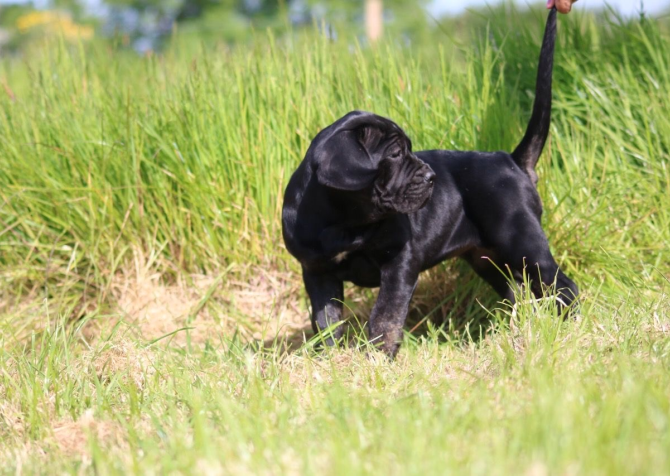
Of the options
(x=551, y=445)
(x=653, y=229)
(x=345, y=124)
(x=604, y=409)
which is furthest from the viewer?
(x=653, y=229)

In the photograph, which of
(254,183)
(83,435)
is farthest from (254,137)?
(83,435)

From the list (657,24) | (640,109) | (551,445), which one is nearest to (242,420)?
(551,445)

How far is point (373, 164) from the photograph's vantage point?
11.0 feet

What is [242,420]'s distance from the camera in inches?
94.1

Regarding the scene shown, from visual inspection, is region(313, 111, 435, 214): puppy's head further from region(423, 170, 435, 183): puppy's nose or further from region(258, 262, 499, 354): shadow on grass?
region(258, 262, 499, 354): shadow on grass

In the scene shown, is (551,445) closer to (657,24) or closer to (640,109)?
(640,109)

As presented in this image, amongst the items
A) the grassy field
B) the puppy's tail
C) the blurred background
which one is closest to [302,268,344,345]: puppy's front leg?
the grassy field

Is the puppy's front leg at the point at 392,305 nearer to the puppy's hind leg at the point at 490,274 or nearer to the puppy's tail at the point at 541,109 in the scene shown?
the puppy's hind leg at the point at 490,274

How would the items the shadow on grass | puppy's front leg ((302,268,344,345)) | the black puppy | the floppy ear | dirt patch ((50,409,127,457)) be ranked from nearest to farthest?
dirt patch ((50,409,127,457)), the floppy ear, the black puppy, puppy's front leg ((302,268,344,345)), the shadow on grass

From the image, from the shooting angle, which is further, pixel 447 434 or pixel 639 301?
pixel 639 301

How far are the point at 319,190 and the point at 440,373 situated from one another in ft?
3.15

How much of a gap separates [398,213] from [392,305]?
410mm

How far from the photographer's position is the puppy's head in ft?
10.7

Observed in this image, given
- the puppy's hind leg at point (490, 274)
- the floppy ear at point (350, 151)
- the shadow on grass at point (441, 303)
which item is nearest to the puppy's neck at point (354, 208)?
the floppy ear at point (350, 151)
